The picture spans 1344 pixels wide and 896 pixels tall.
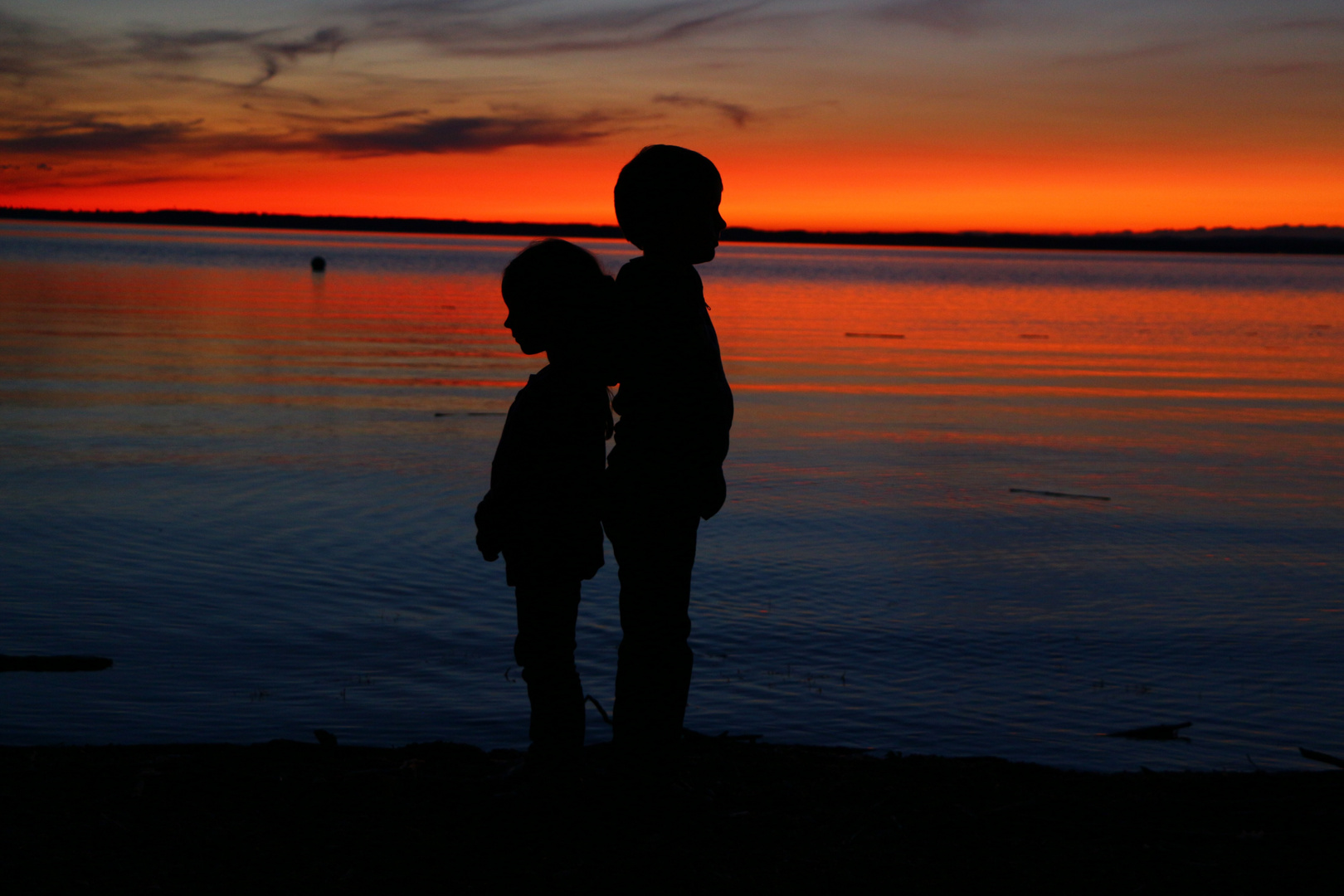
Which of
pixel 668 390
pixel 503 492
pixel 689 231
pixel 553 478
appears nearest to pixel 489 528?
pixel 503 492

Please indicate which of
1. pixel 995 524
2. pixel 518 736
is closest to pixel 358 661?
pixel 518 736

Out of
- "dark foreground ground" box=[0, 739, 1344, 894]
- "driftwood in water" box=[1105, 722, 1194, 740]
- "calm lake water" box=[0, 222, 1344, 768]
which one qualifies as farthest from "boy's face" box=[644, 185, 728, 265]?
"driftwood in water" box=[1105, 722, 1194, 740]

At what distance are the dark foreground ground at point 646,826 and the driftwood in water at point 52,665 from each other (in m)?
1.85

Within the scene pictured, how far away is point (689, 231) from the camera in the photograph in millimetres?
4188

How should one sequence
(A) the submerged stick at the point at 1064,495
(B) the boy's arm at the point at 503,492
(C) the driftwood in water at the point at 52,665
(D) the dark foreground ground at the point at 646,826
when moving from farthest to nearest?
(A) the submerged stick at the point at 1064,495, (C) the driftwood in water at the point at 52,665, (B) the boy's arm at the point at 503,492, (D) the dark foreground ground at the point at 646,826

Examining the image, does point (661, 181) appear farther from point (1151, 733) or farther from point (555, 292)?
point (1151, 733)

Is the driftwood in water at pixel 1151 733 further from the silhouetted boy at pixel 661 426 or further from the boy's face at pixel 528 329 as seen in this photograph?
the boy's face at pixel 528 329

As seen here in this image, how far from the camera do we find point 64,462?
13133 mm

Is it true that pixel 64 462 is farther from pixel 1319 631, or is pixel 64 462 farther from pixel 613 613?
pixel 1319 631

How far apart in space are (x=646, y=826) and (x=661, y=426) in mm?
1500

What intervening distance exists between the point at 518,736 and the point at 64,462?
9.42 meters

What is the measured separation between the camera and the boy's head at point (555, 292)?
430 centimetres

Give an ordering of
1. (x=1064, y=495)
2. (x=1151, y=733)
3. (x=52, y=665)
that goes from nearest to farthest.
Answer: (x=1151, y=733) → (x=52, y=665) → (x=1064, y=495)

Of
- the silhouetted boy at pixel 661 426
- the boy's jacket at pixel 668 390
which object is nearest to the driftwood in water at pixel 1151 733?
the silhouetted boy at pixel 661 426
